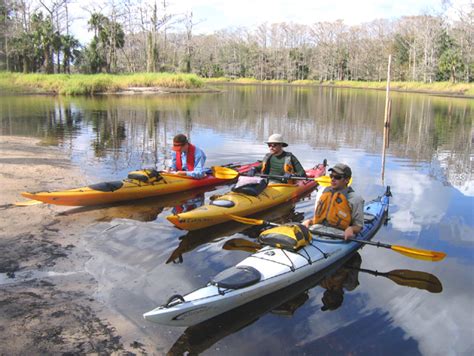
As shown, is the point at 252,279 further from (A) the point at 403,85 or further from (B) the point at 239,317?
(A) the point at 403,85

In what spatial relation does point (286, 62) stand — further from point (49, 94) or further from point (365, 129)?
point (365, 129)

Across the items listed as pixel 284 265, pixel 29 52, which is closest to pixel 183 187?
pixel 284 265

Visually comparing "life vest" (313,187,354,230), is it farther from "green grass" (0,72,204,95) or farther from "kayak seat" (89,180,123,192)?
"green grass" (0,72,204,95)

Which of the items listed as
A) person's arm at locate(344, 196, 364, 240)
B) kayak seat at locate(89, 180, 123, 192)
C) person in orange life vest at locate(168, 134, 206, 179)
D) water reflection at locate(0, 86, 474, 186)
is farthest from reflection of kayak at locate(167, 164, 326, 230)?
water reflection at locate(0, 86, 474, 186)

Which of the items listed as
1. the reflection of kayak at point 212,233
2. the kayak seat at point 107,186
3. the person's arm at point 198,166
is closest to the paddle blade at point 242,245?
the reflection of kayak at point 212,233

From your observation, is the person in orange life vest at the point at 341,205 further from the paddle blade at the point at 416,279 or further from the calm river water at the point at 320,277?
the paddle blade at the point at 416,279

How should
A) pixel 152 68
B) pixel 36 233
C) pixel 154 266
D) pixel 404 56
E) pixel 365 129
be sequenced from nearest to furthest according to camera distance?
pixel 154 266 < pixel 36 233 < pixel 365 129 < pixel 152 68 < pixel 404 56

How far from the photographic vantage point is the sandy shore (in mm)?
3912

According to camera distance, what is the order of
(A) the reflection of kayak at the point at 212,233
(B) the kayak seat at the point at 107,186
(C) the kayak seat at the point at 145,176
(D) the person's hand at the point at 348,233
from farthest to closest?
(C) the kayak seat at the point at 145,176, (B) the kayak seat at the point at 107,186, (A) the reflection of kayak at the point at 212,233, (D) the person's hand at the point at 348,233

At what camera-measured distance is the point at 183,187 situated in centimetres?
909

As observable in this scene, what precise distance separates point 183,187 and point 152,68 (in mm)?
39113

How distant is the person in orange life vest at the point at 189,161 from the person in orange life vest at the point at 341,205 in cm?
379

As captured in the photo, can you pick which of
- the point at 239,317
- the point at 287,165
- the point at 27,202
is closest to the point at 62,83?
the point at 27,202

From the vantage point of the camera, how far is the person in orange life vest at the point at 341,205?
550 centimetres
